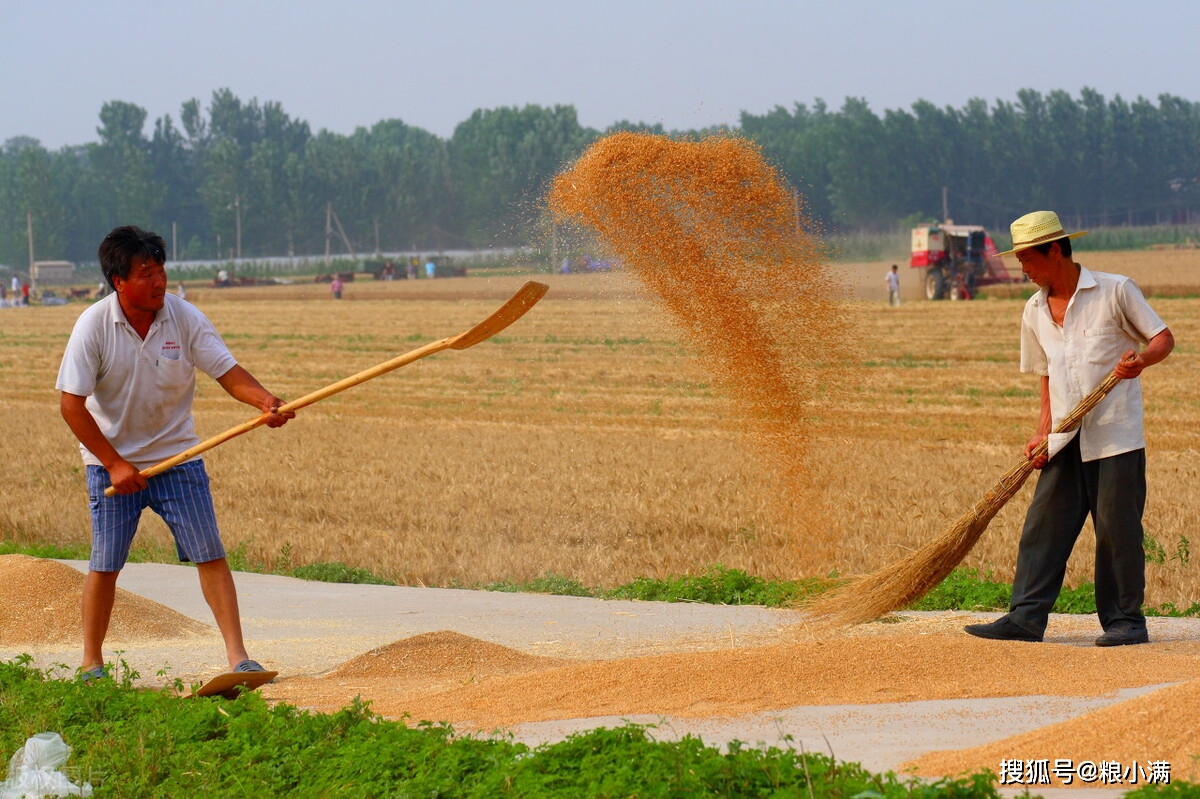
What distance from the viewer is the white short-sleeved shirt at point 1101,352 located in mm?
5695

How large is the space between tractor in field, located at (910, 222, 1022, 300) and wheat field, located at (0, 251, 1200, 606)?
32.8 ft

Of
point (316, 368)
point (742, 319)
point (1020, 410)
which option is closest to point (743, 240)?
point (742, 319)

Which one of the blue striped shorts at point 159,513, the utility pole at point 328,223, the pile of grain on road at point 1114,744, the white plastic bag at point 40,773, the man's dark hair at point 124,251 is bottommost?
the white plastic bag at point 40,773

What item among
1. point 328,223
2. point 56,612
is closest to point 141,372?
point 56,612

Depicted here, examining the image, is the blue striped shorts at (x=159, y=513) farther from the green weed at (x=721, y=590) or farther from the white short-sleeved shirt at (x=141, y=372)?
the green weed at (x=721, y=590)

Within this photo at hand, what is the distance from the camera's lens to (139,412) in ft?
18.2

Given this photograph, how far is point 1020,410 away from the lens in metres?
15.4

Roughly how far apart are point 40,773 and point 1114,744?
3231 mm

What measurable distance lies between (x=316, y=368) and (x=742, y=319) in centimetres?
1812

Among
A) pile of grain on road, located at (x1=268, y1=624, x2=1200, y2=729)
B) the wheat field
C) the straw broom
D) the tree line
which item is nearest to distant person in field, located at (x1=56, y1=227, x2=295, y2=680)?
pile of grain on road, located at (x1=268, y1=624, x2=1200, y2=729)

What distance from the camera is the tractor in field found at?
34062 millimetres

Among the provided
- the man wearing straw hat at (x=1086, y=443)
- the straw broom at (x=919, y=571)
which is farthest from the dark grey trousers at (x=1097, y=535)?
the straw broom at (x=919, y=571)

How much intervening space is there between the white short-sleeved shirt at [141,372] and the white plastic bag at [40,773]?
1.42 meters

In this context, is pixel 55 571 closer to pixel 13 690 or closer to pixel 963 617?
pixel 13 690
